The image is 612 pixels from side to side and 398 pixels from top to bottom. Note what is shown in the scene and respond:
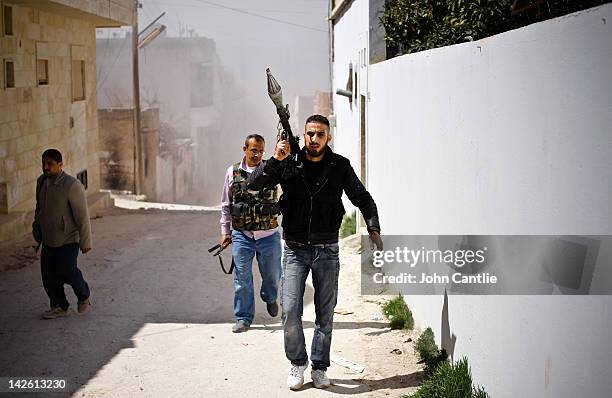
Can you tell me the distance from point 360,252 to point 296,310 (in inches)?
192

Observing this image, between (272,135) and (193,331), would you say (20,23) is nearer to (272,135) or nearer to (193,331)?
(193,331)

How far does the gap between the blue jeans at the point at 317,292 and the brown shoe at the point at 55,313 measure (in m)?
3.07

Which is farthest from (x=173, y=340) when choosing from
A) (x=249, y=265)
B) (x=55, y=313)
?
(x=55, y=313)

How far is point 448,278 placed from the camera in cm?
593

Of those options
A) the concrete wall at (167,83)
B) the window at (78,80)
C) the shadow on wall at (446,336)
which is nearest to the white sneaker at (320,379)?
the shadow on wall at (446,336)

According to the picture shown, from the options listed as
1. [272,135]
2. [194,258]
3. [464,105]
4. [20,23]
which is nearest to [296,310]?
[464,105]

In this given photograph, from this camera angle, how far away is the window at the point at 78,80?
665 inches

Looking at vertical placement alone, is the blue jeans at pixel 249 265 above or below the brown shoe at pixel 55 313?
above

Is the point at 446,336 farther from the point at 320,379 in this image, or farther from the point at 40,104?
the point at 40,104

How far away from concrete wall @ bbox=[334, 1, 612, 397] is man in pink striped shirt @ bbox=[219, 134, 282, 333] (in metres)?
1.24

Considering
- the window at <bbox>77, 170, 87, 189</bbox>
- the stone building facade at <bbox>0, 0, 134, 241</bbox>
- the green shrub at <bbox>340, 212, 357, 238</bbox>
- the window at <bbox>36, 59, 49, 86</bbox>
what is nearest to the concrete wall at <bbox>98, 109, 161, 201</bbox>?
the stone building facade at <bbox>0, 0, 134, 241</bbox>

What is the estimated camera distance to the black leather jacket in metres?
5.49

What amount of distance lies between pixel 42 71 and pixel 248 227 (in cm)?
905

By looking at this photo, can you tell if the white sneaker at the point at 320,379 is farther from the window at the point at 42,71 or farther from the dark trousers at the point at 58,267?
the window at the point at 42,71
